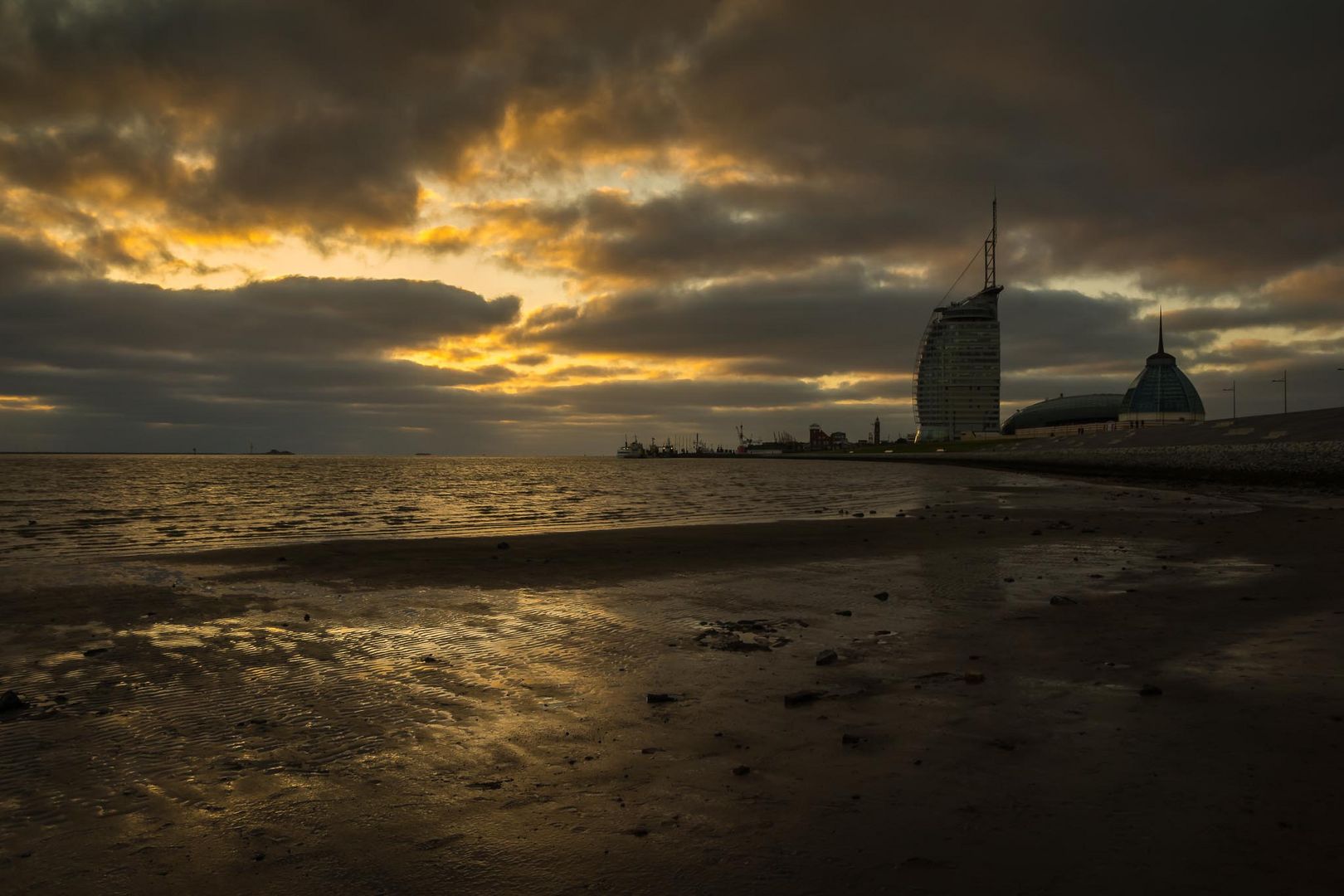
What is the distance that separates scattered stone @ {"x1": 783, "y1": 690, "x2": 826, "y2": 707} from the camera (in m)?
7.93

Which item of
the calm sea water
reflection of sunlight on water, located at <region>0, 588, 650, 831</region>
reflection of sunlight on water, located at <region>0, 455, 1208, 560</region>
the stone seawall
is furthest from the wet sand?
the stone seawall

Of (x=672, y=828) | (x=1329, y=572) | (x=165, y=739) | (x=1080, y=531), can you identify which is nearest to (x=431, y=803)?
(x=672, y=828)

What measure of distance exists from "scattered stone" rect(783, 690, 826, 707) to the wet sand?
0.19 feet

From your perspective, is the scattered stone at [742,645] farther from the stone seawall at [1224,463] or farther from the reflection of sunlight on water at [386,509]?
the stone seawall at [1224,463]

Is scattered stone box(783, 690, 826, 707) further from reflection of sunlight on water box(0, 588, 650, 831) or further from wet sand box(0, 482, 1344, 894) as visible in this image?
reflection of sunlight on water box(0, 588, 650, 831)

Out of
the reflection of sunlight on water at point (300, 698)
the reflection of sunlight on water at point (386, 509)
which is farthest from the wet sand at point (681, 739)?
the reflection of sunlight on water at point (386, 509)

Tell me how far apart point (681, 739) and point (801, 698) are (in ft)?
5.50

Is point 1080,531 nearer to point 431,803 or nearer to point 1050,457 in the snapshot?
point 431,803

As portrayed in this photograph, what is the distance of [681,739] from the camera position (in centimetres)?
697

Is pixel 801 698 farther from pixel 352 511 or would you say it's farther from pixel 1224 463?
pixel 1224 463

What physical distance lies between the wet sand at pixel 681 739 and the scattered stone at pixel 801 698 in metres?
0.06

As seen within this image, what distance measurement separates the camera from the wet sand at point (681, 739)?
4.79 metres

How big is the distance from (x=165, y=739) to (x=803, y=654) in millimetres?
7195

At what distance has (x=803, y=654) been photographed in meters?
10.0
